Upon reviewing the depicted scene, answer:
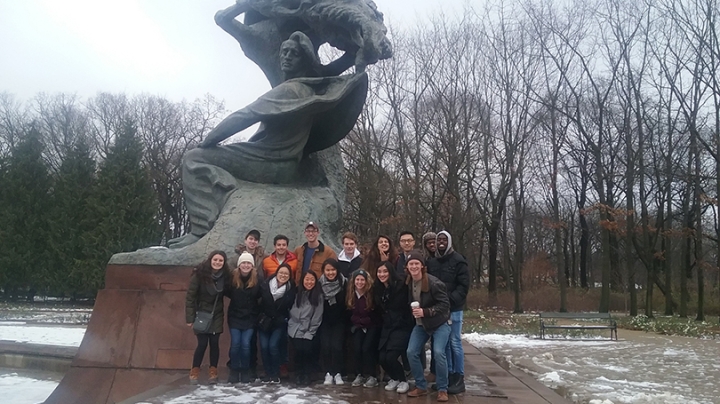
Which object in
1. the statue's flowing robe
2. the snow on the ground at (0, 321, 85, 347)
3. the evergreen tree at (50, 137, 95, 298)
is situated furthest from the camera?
the evergreen tree at (50, 137, 95, 298)

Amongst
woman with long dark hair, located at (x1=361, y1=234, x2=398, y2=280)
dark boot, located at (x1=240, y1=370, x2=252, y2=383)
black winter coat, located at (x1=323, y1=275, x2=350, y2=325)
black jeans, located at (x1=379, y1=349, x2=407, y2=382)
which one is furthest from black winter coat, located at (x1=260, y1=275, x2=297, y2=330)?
black jeans, located at (x1=379, y1=349, x2=407, y2=382)

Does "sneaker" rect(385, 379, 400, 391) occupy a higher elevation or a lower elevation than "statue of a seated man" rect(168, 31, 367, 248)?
lower

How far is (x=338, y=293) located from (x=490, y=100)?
72.8ft

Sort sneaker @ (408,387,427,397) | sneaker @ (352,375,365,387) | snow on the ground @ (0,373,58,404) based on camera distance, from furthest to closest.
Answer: snow on the ground @ (0,373,58,404)
sneaker @ (352,375,365,387)
sneaker @ (408,387,427,397)

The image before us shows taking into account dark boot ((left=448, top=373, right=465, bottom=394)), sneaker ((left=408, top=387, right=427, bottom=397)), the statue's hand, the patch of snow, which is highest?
the statue's hand

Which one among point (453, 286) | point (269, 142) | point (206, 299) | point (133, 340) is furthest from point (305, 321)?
point (269, 142)

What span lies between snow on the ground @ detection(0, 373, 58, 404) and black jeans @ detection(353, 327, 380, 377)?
3505 mm

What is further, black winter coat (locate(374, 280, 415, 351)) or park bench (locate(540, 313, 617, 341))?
park bench (locate(540, 313, 617, 341))

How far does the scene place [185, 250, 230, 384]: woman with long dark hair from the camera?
517 cm

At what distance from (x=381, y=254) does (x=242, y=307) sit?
4.34 ft

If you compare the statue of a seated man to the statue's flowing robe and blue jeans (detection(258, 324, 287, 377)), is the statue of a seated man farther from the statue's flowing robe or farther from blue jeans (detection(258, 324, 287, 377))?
blue jeans (detection(258, 324, 287, 377))

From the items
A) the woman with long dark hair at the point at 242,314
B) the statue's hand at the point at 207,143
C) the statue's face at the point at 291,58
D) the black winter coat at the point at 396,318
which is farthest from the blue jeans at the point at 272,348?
the statue's face at the point at 291,58

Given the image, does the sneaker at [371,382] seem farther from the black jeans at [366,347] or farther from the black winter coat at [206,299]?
the black winter coat at [206,299]

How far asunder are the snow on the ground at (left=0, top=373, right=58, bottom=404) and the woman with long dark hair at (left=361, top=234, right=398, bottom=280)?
12.6 ft
